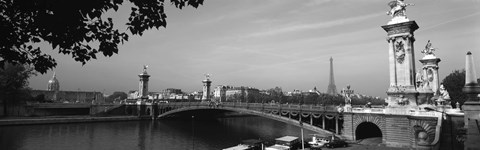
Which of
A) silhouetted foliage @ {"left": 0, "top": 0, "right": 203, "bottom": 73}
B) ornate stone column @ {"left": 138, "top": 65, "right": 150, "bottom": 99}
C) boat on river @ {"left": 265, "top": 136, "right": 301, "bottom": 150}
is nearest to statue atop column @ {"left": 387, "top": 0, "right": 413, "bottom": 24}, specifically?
boat on river @ {"left": 265, "top": 136, "right": 301, "bottom": 150}

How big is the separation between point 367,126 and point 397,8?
13708mm

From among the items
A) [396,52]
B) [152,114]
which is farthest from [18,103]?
[396,52]

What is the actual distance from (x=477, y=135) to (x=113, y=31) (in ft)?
35.8

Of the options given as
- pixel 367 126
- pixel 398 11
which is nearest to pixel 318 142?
pixel 367 126

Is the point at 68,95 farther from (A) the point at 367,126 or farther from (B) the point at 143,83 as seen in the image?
(A) the point at 367,126

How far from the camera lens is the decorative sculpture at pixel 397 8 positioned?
29734 millimetres

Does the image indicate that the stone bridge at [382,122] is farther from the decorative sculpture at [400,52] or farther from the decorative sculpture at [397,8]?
the decorative sculpture at [397,8]

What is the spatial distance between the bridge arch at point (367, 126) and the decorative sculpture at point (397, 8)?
10.3 meters

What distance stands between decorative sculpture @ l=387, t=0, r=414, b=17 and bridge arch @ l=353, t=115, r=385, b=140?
10275 millimetres

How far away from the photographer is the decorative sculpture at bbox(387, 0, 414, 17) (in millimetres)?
29734

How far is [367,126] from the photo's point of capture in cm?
3566

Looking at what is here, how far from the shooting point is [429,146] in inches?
448

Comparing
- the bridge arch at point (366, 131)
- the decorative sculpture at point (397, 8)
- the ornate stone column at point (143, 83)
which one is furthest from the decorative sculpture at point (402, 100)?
the ornate stone column at point (143, 83)

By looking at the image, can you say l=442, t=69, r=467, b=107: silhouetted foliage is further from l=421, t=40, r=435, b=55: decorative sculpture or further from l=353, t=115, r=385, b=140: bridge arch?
l=353, t=115, r=385, b=140: bridge arch
